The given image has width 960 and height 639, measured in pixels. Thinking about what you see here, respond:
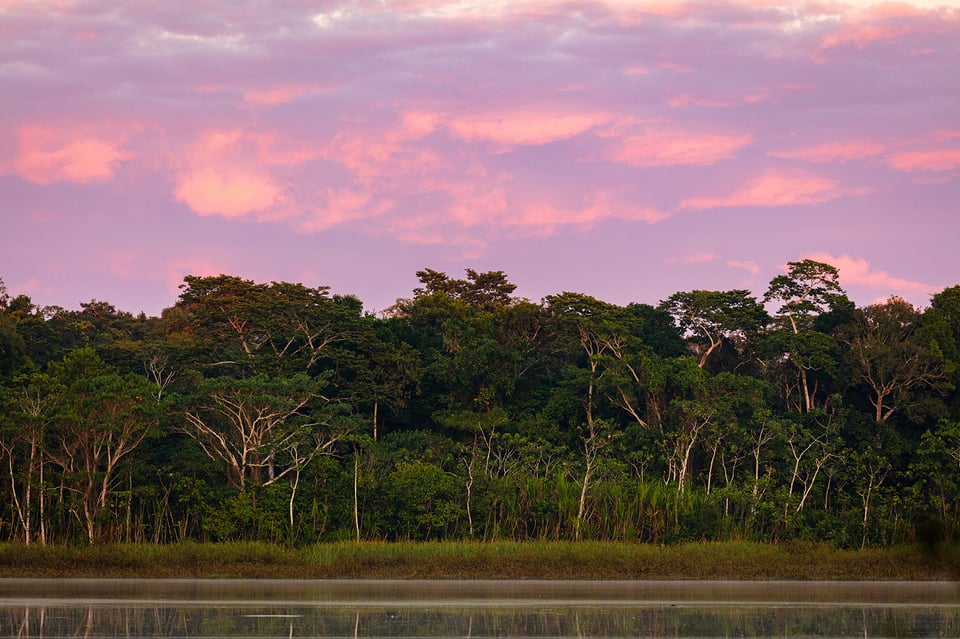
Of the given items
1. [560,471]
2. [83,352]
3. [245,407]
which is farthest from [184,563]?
[560,471]

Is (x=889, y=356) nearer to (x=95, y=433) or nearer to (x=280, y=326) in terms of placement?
(x=280, y=326)

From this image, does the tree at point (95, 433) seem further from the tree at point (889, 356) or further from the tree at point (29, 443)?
the tree at point (889, 356)

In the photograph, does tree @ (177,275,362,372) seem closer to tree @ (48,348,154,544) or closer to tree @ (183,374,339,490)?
tree @ (183,374,339,490)

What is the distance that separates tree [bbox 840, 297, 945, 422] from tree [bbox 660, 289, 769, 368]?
9.86 feet

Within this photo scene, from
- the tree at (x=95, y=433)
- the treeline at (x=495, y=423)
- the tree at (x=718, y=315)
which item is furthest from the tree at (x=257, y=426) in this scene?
the tree at (x=718, y=315)

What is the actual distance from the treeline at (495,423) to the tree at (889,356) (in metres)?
0.08

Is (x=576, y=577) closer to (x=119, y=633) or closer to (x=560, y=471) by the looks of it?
(x=560, y=471)

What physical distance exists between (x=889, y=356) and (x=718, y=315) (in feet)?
18.9

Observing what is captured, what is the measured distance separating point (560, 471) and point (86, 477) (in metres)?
11.7

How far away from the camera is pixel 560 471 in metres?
31.8

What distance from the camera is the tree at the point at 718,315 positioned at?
3978 cm

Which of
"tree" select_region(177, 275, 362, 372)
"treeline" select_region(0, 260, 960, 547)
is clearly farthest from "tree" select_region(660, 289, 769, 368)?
"tree" select_region(177, 275, 362, 372)

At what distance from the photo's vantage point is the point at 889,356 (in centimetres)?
3612

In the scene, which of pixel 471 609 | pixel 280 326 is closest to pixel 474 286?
pixel 280 326
